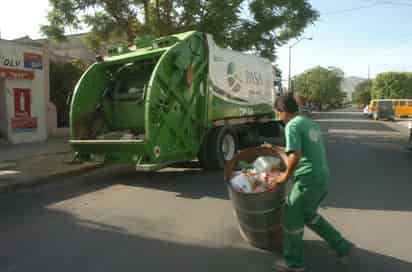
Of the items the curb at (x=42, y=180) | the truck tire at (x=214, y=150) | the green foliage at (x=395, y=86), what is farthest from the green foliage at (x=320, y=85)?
the curb at (x=42, y=180)

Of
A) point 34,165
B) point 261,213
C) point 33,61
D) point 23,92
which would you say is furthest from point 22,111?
point 261,213

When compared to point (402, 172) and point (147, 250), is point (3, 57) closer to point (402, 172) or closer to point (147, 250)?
point (147, 250)

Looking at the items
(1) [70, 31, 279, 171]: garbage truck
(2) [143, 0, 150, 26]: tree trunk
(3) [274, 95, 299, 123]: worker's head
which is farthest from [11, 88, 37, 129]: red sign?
(3) [274, 95, 299, 123]: worker's head

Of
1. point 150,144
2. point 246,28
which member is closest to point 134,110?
point 150,144

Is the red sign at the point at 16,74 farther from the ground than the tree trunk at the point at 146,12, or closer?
closer

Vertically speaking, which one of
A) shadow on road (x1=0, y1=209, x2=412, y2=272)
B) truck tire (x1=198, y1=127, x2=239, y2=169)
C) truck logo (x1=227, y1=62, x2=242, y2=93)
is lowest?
shadow on road (x1=0, y1=209, x2=412, y2=272)

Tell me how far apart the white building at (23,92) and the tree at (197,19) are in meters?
1.98

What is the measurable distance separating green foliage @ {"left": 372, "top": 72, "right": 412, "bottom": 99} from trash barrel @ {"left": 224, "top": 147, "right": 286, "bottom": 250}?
84150mm

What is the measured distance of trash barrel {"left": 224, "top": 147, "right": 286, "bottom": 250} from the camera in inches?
140

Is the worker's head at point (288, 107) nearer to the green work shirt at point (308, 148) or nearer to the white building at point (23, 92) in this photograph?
the green work shirt at point (308, 148)

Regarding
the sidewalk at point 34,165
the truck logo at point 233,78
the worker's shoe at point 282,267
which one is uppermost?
the truck logo at point 233,78

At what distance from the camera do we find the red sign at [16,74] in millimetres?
12055

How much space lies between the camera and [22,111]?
12922 millimetres

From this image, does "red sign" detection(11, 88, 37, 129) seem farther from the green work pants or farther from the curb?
the green work pants
